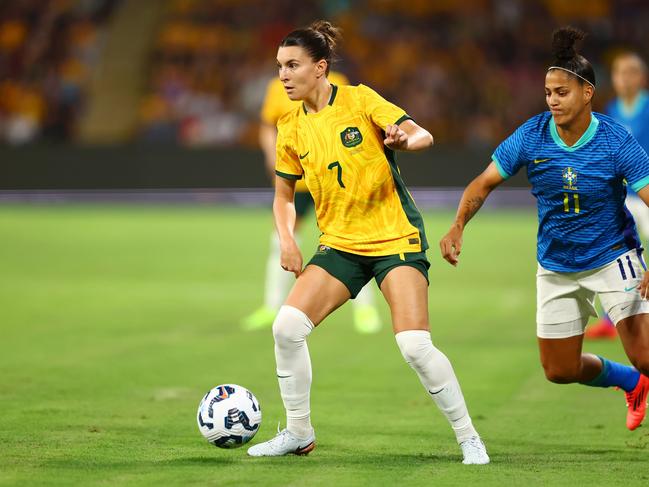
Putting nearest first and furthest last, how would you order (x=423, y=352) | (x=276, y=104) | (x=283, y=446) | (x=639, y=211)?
(x=423, y=352)
(x=283, y=446)
(x=276, y=104)
(x=639, y=211)

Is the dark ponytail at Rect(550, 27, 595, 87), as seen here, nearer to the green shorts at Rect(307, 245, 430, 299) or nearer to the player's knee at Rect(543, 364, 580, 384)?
the green shorts at Rect(307, 245, 430, 299)

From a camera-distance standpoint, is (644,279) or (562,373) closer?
(644,279)

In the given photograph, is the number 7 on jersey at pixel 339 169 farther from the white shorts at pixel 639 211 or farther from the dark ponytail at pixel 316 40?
the white shorts at pixel 639 211

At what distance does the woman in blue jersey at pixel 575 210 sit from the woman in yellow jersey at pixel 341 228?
0.31 metres

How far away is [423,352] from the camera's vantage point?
602cm

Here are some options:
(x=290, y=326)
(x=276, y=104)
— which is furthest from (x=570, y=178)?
(x=276, y=104)

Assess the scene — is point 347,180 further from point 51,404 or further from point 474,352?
point 474,352

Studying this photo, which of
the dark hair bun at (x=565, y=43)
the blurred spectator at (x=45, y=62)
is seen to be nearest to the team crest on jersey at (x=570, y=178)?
the dark hair bun at (x=565, y=43)

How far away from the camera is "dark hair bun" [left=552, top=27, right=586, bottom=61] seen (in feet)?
20.4

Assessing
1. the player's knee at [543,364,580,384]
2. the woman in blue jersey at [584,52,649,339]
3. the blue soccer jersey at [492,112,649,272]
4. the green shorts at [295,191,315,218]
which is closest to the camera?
the blue soccer jersey at [492,112,649,272]

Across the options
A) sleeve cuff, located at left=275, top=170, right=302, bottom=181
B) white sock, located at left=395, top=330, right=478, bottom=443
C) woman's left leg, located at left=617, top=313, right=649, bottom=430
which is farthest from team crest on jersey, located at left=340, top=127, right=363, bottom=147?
woman's left leg, located at left=617, top=313, right=649, bottom=430

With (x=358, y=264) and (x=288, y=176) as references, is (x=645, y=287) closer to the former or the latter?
(x=358, y=264)

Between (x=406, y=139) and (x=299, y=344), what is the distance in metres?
1.19

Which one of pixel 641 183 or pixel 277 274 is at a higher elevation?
pixel 641 183
